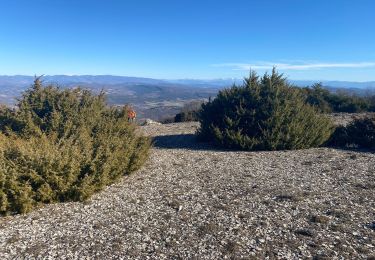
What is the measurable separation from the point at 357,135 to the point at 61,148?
1092 cm

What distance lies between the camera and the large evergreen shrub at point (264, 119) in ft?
44.1

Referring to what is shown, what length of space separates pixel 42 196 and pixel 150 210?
229cm

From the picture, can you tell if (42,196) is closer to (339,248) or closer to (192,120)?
(339,248)

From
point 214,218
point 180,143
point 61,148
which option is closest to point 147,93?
point 180,143

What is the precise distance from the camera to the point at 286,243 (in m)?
5.93

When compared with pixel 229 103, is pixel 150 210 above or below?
below

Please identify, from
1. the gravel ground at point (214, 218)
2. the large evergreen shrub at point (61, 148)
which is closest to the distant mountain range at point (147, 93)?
the large evergreen shrub at point (61, 148)

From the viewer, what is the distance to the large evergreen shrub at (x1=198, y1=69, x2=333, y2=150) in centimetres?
1344

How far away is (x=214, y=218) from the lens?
702 centimetres

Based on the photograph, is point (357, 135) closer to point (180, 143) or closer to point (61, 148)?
point (180, 143)

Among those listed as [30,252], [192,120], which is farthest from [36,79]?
[192,120]

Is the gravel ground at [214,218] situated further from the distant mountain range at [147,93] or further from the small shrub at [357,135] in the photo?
the distant mountain range at [147,93]

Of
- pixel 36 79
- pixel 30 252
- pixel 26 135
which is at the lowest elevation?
pixel 30 252

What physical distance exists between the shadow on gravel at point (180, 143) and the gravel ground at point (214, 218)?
10.8ft
